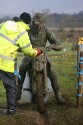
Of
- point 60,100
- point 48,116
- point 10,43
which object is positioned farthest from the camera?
point 60,100

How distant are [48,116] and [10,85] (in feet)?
3.56

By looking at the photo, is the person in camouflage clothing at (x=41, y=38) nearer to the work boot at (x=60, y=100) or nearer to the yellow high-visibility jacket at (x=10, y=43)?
the work boot at (x=60, y=100)

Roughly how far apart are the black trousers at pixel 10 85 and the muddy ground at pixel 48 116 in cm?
26

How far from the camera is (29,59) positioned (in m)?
11.1

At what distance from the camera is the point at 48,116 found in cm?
1010

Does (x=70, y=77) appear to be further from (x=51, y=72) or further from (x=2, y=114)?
(x=2, y=114)

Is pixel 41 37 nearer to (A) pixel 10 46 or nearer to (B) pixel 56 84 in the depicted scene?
(B) pixel 56 84

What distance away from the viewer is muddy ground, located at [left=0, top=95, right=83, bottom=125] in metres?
9.53

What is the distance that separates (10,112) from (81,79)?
179 centimetres

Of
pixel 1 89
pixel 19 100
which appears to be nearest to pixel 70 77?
pixel 1 89

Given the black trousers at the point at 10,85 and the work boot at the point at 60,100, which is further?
the work boot at the point at 60,100

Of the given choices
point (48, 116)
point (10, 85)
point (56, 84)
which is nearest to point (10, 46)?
point (10, 85)

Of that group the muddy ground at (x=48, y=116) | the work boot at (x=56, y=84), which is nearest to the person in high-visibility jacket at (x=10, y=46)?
the muddy ground at (x=48, y=116)

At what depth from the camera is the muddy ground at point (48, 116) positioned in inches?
375
